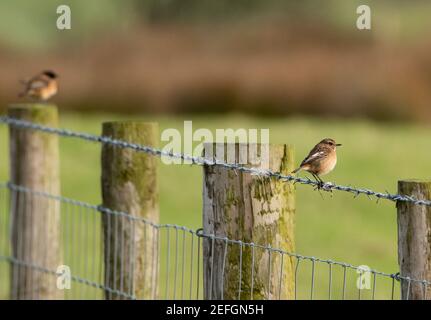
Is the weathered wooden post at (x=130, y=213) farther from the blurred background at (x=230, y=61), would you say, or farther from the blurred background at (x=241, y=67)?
the blurred background at (x=230, y=61)

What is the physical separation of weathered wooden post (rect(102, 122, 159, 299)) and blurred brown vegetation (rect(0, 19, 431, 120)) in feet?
65.1

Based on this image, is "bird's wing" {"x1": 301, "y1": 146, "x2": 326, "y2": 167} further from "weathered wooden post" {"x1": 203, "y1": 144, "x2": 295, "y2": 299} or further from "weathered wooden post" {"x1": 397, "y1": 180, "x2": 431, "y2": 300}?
"weathered wooden post" {"x1": 397, "y1": 180, "x2": 431, "y2": 300}

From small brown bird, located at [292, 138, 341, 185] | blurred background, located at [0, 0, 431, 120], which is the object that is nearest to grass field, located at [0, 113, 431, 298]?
small brown bird, located at [292, 138, 341, 185]

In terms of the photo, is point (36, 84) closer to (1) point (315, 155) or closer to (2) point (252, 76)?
(1) point (315, 155)

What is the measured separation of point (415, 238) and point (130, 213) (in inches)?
86.9

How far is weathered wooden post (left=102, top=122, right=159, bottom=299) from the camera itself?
253 inches

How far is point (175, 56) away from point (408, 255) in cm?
2402

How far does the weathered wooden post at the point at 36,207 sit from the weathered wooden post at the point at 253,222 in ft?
8.19

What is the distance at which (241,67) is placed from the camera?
28.0 meters

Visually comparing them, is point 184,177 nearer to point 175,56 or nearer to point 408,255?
point 408,255

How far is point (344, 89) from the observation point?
27.7m

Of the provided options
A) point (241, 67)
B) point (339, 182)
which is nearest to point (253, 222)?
point (339, 182)

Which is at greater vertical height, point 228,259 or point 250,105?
point 250,105
